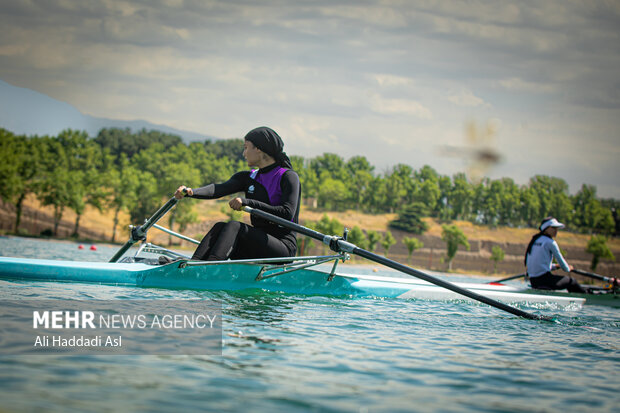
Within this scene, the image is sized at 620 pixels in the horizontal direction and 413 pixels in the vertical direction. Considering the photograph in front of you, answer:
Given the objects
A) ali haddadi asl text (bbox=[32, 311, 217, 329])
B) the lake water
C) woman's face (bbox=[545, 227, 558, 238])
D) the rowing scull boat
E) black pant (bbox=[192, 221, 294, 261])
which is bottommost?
the lake water

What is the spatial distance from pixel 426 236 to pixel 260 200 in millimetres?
88075

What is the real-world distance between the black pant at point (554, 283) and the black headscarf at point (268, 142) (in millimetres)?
6517

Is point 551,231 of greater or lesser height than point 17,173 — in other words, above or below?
below

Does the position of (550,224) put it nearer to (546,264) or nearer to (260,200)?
(546,264)

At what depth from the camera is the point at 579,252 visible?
91062 millimetres

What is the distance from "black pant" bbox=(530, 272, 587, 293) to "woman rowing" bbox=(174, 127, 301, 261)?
239 inches

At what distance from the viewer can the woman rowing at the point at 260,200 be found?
21.6 ft

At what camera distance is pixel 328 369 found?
364 cm

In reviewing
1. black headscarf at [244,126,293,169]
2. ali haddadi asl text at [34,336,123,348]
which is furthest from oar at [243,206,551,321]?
ali haddadi asl text at [34,336,123,348]

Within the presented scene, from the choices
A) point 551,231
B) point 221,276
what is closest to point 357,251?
point 221,276

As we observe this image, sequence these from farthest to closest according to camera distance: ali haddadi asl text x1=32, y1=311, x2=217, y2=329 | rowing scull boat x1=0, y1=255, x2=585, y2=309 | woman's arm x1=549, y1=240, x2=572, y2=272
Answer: woman's arm x1=549, y1=240, x2=572, y2=272, rowing scull boat x1=0, y1=255, x2=585, y2=309, ali haddadi asl text x1=32, y1=311, x2=217, y2=329

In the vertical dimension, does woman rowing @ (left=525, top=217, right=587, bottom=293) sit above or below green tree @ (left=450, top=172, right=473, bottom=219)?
below

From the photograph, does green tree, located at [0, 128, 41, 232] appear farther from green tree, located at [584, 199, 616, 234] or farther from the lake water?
green tree, located at [584, 199, 616, 234]

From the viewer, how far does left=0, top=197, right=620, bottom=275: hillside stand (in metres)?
63.5
